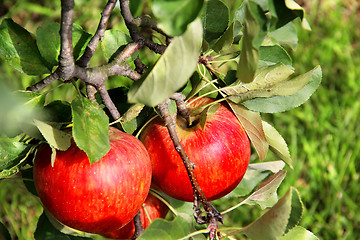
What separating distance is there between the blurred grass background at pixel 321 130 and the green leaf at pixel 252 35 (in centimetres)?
97

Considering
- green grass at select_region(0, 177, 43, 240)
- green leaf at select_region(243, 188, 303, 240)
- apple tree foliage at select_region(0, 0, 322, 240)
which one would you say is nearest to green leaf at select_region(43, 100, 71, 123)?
apple tree foliage at select_region(0, 0, 322, 240)

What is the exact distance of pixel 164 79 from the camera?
53cm

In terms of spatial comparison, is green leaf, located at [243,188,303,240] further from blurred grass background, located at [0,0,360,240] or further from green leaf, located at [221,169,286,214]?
blurred grass background, located at [0,0,360,240]

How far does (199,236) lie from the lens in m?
0.70

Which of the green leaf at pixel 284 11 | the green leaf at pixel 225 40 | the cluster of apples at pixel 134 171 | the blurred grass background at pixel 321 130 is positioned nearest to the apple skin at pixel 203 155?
the cluster of apples at pixel 134 171

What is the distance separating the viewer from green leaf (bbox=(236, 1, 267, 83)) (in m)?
0.52

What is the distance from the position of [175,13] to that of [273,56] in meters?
0.39

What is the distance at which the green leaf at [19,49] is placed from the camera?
70 centimetres

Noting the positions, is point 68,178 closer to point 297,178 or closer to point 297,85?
point 297,85

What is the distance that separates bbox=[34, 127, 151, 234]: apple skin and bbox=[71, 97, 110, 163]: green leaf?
0.05 m

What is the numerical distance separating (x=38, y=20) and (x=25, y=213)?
38.8 inches

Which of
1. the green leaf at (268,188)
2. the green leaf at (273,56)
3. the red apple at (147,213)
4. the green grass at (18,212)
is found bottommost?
the green grass at (18,212)

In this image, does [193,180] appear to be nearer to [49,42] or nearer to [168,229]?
[168,229]

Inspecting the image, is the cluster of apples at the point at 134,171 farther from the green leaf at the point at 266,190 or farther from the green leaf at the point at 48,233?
the green leaf at the point at 48,233
